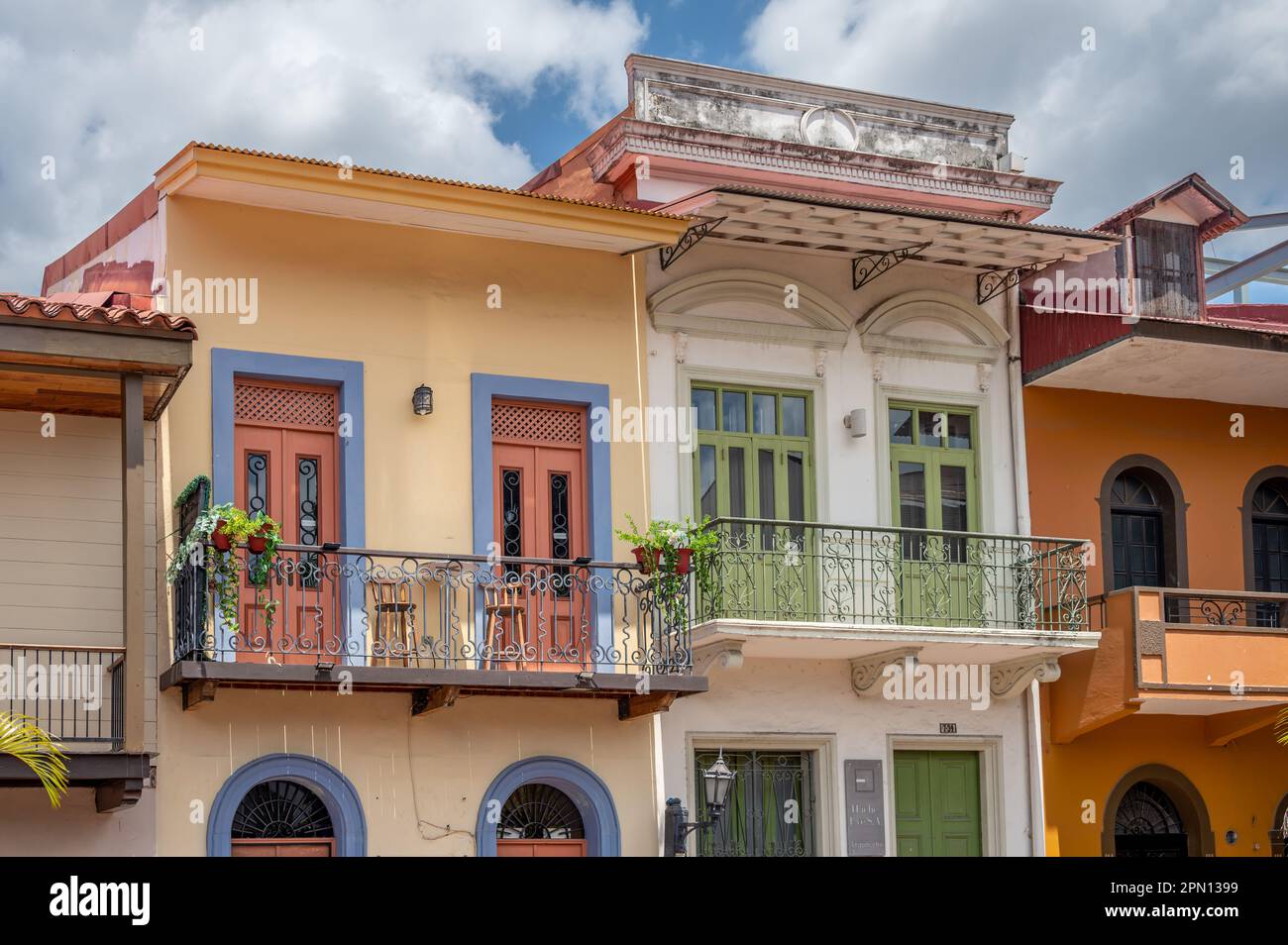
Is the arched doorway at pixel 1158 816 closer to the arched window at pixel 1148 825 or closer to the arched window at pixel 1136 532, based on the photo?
the arched window at pixel 1148 825

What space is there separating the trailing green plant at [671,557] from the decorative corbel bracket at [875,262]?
132 inches

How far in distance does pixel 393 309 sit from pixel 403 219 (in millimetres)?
748

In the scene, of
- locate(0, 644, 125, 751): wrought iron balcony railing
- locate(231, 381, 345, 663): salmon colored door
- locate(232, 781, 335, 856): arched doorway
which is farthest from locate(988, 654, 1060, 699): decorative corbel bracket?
locate(0, 644, 125, 751): wrought iron balcony railing

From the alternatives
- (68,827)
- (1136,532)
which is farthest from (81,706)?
(1136,532)

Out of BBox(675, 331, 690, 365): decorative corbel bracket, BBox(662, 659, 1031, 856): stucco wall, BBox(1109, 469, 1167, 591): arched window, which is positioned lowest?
BBox(662, 659, 1031, 856): stucco wall

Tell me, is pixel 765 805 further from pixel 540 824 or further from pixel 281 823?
pixel 281 823

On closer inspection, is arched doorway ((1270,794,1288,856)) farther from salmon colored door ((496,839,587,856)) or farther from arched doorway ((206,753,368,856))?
arched doorway ((206,753,368,856))

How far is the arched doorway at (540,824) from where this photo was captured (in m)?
15.4

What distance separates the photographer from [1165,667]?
17.1 metres

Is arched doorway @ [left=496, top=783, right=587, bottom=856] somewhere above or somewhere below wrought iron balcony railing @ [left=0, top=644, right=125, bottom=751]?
below

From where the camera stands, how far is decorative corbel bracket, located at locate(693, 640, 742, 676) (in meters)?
15.7

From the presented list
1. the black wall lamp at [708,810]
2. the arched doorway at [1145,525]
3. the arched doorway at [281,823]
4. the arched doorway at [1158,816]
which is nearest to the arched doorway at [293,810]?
the arched doorway at [281,823]

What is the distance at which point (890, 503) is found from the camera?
17391 mm

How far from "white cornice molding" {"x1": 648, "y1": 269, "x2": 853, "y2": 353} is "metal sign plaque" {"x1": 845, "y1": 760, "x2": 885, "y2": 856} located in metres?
3.67
